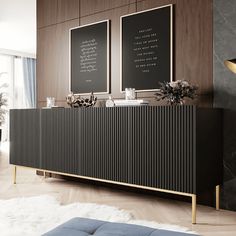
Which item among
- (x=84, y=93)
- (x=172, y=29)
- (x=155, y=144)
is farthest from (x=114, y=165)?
(x=172, y=29)

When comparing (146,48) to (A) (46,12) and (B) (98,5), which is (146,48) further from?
(A) (46,12)

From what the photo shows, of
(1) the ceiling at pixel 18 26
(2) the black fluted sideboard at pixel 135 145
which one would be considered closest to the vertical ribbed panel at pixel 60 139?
(2) the black fluted sideboard at pixel 135 145

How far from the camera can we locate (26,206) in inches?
A: 103

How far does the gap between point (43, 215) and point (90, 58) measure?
180 cm

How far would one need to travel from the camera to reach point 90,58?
3.52 meters

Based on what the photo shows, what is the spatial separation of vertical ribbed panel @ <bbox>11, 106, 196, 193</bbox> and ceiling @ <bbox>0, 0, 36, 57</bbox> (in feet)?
6.89

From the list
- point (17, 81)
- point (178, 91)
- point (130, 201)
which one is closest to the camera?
point (178, 91)

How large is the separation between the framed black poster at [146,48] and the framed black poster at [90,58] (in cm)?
24

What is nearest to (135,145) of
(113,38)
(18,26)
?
(113,38)

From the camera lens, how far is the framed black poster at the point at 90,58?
3.39 metres

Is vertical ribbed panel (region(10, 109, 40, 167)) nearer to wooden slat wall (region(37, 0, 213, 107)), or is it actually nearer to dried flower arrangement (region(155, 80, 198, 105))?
wooden slat wall (region(37, 0, 213, 107))

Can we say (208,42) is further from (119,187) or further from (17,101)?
(17,101)

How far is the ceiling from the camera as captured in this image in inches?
192

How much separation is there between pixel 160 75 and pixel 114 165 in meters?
0.93
